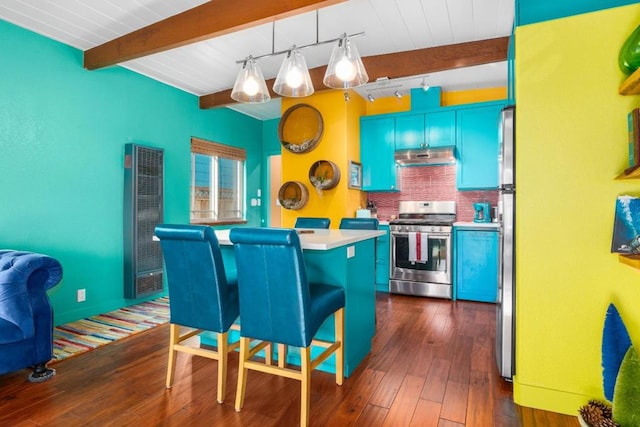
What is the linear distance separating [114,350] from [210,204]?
2945mm

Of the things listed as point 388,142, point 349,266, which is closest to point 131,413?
point 349,266

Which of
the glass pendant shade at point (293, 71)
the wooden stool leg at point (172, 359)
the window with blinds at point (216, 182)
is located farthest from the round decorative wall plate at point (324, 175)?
the wooden stool leg at point (172, 359)

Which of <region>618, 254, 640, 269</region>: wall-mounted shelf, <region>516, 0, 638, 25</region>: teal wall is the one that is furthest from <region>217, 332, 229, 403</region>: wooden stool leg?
<region>516, 0, 638, 25</region>: teal wall

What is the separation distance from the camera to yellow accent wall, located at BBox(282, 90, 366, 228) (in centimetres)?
481

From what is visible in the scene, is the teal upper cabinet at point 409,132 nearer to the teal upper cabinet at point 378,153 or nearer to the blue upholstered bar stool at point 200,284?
the teal upper cabinet at point 378,153

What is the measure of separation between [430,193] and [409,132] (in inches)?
36.3

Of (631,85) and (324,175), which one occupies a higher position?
(631,85)

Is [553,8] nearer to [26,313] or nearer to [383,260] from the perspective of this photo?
[383,260]

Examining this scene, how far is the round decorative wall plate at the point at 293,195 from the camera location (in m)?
4.95

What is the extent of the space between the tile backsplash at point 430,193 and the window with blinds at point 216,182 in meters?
2.25

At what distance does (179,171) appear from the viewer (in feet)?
15.7

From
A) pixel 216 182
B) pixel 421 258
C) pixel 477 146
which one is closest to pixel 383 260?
→ pixel 421 258

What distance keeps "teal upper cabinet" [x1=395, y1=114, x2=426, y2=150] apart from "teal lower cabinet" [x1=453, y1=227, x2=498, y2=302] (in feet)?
4.36

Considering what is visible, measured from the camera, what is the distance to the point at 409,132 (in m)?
4.93
